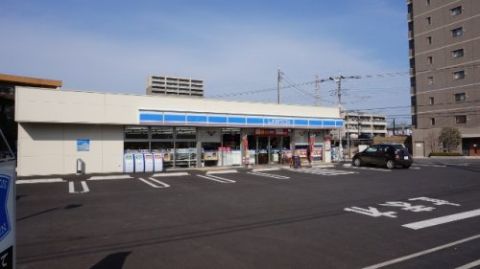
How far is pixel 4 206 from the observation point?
9.07 ft

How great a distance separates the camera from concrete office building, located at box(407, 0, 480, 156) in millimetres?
51000

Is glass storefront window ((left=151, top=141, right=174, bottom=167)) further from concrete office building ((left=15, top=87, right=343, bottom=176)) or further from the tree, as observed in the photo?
the tree

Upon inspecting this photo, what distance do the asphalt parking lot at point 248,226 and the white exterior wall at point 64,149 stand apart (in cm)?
484

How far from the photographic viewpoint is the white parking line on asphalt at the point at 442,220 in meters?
8.58

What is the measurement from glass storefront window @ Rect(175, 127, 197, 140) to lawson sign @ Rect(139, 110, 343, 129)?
0.98m

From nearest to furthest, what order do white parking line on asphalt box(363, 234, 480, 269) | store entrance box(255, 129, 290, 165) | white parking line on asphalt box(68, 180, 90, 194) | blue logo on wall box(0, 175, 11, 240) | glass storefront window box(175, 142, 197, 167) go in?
blue logo on wall box(0, 175, 11, 240) < white parking line on asphalt box(363, 234, 480, 269) < white parking line on asphalt box(68, 180, 90, 194) < glass storefront window box(175, 142, 197, 167) < store entrance box(255, 129, 290, 165)

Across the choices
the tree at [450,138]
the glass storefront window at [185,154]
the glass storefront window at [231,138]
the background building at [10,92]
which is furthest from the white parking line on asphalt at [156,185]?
the tree at [450,138]

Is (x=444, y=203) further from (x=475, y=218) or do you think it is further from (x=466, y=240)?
(x=466, y=240)

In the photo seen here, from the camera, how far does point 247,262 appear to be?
6.04m

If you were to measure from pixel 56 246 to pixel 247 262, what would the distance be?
3498 mm

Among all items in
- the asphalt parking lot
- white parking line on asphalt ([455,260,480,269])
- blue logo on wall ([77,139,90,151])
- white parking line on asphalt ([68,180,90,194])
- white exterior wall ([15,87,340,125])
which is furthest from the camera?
blue logo on wall ([77,139,90,151])

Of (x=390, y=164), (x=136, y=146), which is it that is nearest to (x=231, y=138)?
(x=136, y=146)

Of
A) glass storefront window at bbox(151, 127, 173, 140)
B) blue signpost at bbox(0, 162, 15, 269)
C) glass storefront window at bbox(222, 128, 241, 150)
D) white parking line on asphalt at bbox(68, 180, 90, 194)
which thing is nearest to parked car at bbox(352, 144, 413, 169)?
glass storefront window at bbox(222, 128, 241, 150)

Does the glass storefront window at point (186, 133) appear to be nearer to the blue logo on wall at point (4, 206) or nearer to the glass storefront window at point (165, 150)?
the glass storefront window at point (165, 150)
